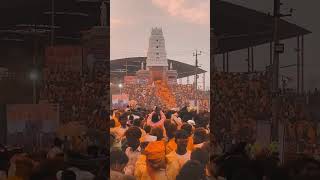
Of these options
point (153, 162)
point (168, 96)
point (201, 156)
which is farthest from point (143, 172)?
point (168, 96)

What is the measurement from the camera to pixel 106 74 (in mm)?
3779

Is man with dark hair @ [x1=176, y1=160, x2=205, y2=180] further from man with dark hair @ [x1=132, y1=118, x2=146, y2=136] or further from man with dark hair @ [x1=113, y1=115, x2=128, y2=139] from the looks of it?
man with dark hair @ [x1=113, y1=115, x2=128, y2=139]

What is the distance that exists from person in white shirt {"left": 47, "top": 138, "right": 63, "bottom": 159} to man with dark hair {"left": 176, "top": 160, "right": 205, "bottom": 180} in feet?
3.15

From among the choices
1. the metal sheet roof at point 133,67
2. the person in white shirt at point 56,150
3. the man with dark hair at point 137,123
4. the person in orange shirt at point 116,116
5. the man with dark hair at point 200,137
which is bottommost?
the person in white shirt at point 56,150

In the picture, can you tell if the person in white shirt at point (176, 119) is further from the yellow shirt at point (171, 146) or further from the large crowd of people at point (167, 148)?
the yellow shirt at point (171, 146)

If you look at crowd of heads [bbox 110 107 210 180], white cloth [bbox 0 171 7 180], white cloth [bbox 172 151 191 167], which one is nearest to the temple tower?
crowd of heads [bbox 110 107 210 180]

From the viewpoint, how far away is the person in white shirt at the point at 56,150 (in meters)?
3.72

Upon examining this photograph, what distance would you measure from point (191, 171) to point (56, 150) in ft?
3.51

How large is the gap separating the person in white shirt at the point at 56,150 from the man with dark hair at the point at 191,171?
96 centimetres

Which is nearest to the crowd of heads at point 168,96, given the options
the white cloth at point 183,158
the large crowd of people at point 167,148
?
the large crowd of people at point 167,148

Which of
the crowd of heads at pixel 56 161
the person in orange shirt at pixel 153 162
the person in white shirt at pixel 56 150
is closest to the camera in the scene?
the crowd of heads at pixel 56 161

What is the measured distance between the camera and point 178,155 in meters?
3.93

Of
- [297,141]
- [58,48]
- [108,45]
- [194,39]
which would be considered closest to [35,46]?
[58,48]

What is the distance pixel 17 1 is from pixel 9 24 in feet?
0.62
